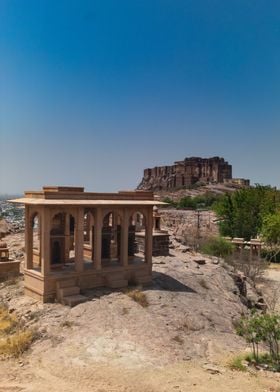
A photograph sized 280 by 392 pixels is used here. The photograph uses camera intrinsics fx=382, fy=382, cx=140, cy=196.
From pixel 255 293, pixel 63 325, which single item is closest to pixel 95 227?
pixel 63 325

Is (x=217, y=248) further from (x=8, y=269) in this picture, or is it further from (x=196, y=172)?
(x=196, y=172)

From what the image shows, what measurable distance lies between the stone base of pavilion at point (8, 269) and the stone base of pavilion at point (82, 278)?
2546mm

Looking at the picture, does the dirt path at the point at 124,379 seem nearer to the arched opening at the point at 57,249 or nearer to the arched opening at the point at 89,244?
the arched opening at the point at 57,249

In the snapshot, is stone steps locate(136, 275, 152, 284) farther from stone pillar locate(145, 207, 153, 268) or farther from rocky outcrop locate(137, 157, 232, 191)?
rocky outcrop locate(137, 157, 232, 191)

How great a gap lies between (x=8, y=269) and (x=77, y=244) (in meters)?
4.14

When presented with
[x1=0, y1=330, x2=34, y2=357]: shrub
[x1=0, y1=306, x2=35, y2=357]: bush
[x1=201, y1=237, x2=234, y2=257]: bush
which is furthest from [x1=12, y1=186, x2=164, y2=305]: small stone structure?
[x1=201, y1=237, x2=234, y2=257]: bush

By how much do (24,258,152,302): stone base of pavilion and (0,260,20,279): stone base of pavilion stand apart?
2.55m

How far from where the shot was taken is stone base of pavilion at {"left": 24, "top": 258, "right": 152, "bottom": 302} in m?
11.8

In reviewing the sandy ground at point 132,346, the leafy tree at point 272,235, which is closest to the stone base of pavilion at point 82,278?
the sandy ground at point 132,346

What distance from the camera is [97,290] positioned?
41.3 feet

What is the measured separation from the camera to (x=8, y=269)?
14.8 meters

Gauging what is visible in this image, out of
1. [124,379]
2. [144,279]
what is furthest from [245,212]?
[124,379]

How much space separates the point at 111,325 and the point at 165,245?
10.1 meters

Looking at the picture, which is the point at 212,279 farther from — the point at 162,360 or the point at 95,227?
the point at 162,360
